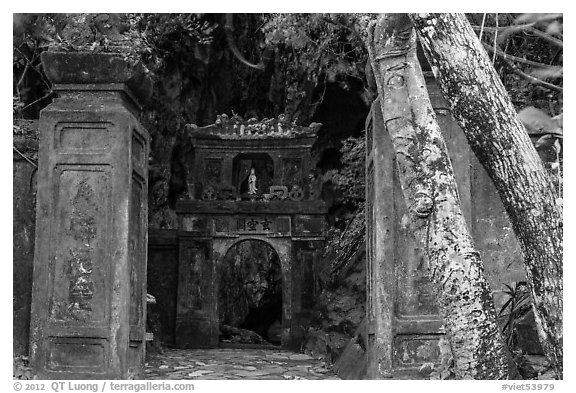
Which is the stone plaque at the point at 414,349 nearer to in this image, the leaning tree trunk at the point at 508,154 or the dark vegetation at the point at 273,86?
the leaning tree trunk at the point at 508,154

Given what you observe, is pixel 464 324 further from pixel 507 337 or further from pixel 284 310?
pixel 284 310

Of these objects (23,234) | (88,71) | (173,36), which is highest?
(173,36)

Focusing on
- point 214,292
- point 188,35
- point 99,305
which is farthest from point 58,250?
point 188,35

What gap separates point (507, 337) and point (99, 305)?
Answer: 345 cm

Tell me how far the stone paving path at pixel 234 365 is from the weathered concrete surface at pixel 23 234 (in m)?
1.39

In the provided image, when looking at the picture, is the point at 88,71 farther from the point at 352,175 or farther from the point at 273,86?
the point at 273,86

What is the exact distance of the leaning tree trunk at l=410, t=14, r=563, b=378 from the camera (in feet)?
12.8

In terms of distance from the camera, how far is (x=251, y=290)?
65.9 feet

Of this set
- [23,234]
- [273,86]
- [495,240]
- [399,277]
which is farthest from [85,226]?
[273,86]

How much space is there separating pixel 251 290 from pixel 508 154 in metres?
16.5

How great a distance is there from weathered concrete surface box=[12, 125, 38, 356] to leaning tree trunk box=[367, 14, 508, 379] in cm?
389

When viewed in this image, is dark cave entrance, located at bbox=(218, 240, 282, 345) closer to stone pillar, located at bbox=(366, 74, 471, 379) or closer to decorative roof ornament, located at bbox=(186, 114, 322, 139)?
decorative roof ornament, located at bbox=(186, 114, 322, 139)

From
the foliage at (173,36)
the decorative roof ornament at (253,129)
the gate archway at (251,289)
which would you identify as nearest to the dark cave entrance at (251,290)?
the gate archway at (251,289)

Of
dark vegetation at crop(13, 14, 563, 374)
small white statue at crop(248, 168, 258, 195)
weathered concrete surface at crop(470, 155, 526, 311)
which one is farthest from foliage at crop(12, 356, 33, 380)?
small white statue at crop(248, 168, 258, 195)
